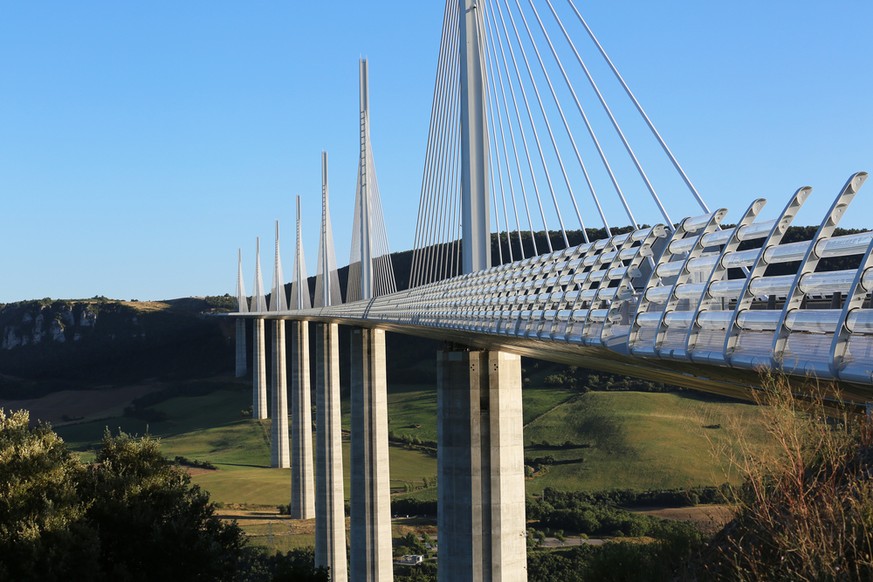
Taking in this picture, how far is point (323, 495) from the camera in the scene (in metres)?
41.2

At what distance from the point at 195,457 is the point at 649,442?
3106cm

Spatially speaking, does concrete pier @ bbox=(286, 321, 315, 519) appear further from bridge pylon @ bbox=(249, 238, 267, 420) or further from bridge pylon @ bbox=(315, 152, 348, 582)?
bridge pylon @ bbox=(249, 238, 267, 420)

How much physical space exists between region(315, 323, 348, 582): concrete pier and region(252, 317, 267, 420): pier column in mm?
31263

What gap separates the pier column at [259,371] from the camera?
76.4 metres

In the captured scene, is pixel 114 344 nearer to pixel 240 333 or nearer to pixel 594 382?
pixel 240 333

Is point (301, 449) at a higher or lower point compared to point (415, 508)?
higher

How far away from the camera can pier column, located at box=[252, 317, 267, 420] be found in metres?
76.4

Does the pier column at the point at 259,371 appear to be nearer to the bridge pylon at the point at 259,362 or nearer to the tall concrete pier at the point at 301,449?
the bridge pylon at the point at 259,362

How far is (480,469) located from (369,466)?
572 inches

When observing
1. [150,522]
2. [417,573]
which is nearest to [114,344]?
[417,573]

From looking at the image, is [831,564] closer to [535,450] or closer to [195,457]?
[535,450]

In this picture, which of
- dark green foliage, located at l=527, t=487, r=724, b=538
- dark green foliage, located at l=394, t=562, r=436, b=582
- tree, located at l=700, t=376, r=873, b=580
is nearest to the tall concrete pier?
dark green foliage, located at l=527, t=487, r=724, b=538

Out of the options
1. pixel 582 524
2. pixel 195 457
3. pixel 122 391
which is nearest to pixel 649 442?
pixel 582 524

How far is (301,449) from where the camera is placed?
49.6 metres
